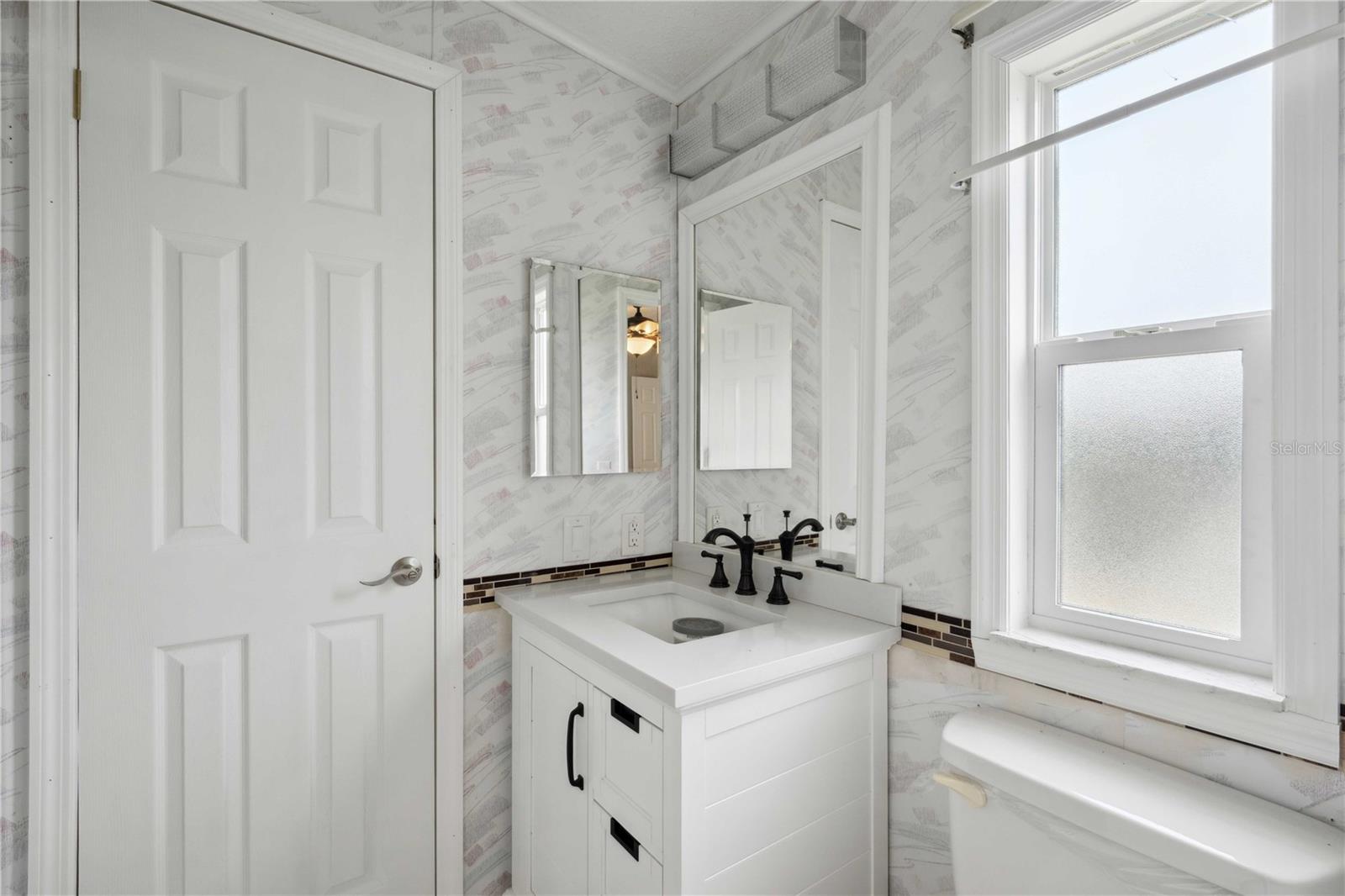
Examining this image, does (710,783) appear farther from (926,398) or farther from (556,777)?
(926,398)

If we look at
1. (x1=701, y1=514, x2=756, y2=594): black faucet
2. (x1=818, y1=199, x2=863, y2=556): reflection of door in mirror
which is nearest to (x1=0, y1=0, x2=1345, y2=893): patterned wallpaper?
(x1=818, y1=199, x2=863, y2=556): reflection of door in mirror

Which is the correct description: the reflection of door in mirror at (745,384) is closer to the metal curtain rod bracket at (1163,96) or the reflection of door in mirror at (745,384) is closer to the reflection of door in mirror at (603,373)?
the reflection of door in mirror at (603,373)

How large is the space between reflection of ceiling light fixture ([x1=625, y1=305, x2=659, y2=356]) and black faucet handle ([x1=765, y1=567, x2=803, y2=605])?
77cm

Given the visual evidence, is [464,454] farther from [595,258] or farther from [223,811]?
[223,811]

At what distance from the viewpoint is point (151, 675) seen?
51.1 inches

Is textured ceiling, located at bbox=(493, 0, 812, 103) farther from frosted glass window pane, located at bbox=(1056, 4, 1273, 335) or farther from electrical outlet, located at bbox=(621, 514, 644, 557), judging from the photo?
electrical outlet, located at bbox=(621, 514, 644, 557)

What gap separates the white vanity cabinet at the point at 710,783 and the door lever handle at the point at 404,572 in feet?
1.02

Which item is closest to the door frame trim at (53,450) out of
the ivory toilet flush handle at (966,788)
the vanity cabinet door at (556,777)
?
the vanity cabinet door at (556,777)

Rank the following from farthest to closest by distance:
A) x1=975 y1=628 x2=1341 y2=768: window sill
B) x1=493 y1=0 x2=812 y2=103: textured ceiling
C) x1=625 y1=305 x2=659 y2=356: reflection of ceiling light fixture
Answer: x1=625 y1=305 x2=659 y2=356: reflection of ceiling light fixture → x1=493 y1=0 x2=812 y2=103: textured ceiling → x1=975 y1=628 x2=1341 y2=768: window sill

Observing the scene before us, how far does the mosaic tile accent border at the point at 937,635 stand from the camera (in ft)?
4.22

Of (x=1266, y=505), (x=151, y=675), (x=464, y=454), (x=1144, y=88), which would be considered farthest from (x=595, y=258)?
(x=1266, y=505)

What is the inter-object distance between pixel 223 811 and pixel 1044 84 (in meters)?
2.21

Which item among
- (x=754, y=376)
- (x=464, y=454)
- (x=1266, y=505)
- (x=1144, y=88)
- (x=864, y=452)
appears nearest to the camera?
(x=1266, y=505)

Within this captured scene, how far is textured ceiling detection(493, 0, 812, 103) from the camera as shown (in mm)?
1653
